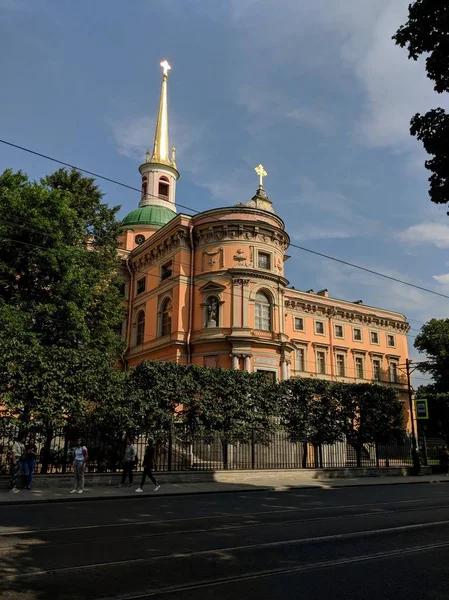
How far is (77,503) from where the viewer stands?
14719 mm

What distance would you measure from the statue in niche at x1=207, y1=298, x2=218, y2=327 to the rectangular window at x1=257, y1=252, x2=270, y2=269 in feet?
14.4

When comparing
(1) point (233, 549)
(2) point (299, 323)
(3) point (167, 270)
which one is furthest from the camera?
(2) point (299, 323)

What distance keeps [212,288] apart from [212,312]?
1736 mm

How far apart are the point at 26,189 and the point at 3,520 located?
17940mm

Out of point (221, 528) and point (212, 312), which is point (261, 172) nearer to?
point (212, 312)

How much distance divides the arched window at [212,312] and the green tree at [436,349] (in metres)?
26.6

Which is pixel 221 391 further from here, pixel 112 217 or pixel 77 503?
pixel 112 217

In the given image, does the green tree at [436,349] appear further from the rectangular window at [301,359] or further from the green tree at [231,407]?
the green tree at [231,407]

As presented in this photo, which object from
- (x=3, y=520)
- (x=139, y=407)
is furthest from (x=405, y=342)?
(x=3, y=520)

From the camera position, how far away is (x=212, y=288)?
120 ft

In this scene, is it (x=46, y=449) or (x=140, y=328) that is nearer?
(x=46, y=449)

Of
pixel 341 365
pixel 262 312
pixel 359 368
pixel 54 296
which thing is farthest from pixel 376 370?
pixel 54 296

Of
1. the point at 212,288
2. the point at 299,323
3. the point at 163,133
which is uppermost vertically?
the point at 163,133

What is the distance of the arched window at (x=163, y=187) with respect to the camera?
57312 millimetres
